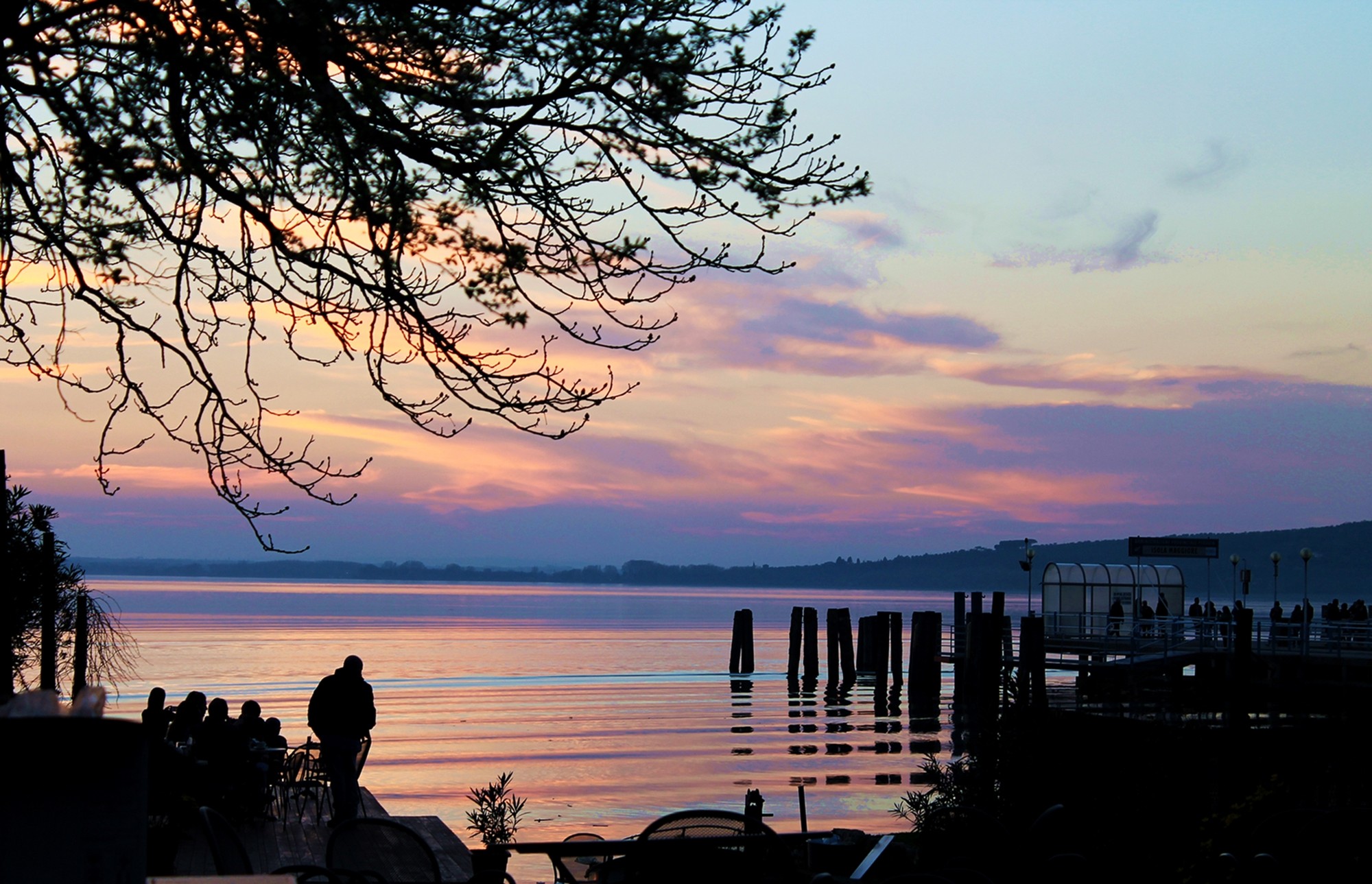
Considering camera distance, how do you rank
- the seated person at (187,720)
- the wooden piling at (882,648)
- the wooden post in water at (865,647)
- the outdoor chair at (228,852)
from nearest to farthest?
1. the outdoor chair at (228,852)
2. the seated person at (187,720)
3. the wooden piling at (882,648)
4. the wooden post in water at (865,647)

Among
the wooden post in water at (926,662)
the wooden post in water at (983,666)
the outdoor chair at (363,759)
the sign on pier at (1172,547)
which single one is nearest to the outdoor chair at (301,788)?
the outdoor chair at (363,759)

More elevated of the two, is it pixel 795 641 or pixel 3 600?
pixel 3 600

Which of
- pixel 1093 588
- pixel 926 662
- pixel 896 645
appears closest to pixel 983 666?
pixel 1093 588

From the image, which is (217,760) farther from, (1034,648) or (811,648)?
(811,648)

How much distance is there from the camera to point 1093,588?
132ft

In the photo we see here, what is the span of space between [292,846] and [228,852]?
7155mm

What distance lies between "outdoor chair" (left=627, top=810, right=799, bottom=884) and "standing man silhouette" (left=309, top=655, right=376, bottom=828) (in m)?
6.89

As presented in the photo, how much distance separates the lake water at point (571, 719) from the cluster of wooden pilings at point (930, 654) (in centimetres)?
139

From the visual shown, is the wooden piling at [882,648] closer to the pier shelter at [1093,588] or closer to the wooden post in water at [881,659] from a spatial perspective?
the wooden post in water at [881,659]

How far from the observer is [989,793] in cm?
1602

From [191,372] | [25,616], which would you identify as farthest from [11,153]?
[25,616]

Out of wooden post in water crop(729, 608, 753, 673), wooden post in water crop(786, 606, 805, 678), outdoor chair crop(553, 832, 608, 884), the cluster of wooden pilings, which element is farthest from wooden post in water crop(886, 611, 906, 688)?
outdoor chair crop(553, 832, 608, 884)

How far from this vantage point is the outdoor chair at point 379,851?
588 cm

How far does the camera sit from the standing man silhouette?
12805 mm
